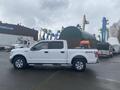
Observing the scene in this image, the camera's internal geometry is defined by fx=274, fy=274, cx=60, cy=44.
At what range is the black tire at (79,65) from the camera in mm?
16222

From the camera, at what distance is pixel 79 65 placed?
53.4 feet

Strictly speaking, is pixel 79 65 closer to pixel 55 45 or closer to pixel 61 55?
pixel 61 55

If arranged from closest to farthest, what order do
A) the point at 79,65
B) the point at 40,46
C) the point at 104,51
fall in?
the point at 79,65
the point at 40,46
the point at 104,51

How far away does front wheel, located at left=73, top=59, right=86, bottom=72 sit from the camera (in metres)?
16.2

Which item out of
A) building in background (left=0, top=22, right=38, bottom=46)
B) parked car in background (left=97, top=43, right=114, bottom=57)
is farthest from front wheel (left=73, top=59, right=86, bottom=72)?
building in background (left=0, top=22, right=38, bottom=46)

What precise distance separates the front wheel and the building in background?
31.5 metres

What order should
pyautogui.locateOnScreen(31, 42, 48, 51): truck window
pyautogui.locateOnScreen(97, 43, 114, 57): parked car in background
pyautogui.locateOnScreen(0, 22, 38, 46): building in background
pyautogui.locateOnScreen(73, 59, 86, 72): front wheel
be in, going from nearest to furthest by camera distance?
pyautogui.locateOnScreen(73, 59, 86, 72): front wheel → pyautogui.locateOnScreen(31, 42, 48, 51): truck window → pyautogui.locateOnScreen(97, 43, 114, 57): parked car in background → pyautogui.locateOnScreen(0, 22, 38, 46): building in background

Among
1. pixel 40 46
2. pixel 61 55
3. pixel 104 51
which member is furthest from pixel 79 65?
pixel 104 51

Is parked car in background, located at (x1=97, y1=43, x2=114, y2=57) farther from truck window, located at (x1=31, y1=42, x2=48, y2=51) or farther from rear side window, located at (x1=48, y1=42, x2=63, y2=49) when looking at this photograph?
truck window, located at (x1=31, y1=42, x2=48, y2=51)

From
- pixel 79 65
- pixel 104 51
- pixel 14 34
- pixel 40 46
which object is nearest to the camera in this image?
pixel 79 65

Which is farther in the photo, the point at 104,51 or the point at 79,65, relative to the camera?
the point at 104,51

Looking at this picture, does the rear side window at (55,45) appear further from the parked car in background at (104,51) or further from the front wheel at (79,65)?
the parked car in background at (104,51)

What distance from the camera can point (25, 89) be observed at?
9.78m

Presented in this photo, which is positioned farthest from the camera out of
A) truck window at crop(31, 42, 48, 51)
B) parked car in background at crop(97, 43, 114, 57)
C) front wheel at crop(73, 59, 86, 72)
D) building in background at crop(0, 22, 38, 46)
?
building in background at crop(0, 22, 38, 46)
